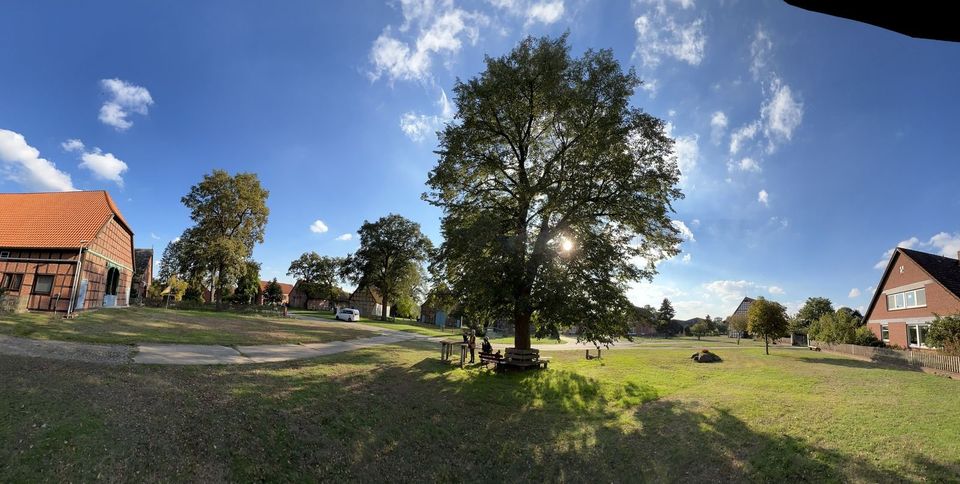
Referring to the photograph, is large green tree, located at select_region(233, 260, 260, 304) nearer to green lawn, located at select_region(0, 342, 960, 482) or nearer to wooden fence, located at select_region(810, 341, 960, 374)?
green lawn, located at select_region(0, 342, 960, 482)

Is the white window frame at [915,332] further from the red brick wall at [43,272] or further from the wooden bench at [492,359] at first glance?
the red brick wall at [43,272]

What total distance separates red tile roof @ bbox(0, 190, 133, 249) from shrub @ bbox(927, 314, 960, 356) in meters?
50.8

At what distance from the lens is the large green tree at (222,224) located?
161 feet

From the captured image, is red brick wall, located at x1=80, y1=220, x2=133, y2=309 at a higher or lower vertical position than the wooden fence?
higher

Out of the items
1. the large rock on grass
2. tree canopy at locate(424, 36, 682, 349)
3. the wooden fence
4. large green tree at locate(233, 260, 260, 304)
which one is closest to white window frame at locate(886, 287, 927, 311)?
the wooden fence

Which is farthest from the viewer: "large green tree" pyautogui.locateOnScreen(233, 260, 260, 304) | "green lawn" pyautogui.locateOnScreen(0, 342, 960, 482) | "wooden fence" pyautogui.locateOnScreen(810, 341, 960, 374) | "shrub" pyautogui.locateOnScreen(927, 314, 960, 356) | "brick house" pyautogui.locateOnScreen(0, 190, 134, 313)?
"large green tree" pyautogui.locateOnScreen(233, 260, 260, 304)

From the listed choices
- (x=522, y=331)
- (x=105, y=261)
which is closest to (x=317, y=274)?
(x=105, y=261)

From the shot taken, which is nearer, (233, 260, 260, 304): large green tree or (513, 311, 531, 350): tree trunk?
(513, 311, 531, 350): tree trunk

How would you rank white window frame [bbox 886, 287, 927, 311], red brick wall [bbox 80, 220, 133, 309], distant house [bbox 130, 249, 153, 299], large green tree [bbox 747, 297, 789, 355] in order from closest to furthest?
red brick wall [bbox 80, 220, 133, 309] < white window frame [bbox 886, 287, 927, 311] < large green tree [bbox 747, 297, 789, 355] < distant house [bbox 130, 249, 153, 299]

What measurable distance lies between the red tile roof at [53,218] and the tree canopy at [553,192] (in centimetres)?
2681

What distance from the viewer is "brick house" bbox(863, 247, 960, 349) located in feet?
98.6

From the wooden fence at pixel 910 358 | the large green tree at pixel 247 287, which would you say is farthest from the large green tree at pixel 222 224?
the wooden fence at pixel 910 358

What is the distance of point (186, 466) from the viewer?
770cm

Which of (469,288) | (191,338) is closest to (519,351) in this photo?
(469,288)
